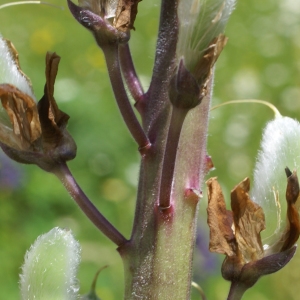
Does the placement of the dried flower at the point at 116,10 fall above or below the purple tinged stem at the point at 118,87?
above

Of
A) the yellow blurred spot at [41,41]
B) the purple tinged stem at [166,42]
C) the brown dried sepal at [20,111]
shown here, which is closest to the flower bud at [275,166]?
the purple tinged stem at [166,42]

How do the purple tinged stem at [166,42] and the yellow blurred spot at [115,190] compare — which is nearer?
the purple tinged stem at [166,42]

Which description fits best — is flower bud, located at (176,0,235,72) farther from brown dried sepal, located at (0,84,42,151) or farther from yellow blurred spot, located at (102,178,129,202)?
yellow blurred spot, located at (102,178,129,202)

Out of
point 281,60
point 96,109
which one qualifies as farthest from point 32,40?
point 281,60

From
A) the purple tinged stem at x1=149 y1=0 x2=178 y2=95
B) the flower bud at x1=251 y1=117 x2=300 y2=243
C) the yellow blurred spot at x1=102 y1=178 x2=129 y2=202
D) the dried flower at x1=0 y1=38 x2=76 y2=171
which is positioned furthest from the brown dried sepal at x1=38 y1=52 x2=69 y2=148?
the yellow blurred spot at x1=102 y1=178 x2=129 y2=202

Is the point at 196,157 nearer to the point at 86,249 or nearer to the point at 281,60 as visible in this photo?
the point at 86,249

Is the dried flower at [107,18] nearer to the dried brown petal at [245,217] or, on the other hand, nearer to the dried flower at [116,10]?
the dried flower at [116,10]
